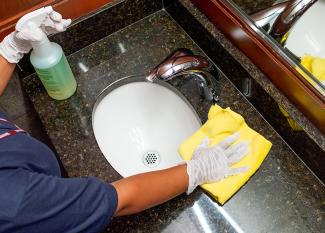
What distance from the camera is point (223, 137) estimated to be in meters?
0.91

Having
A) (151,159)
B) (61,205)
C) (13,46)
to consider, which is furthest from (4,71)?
(151,159)

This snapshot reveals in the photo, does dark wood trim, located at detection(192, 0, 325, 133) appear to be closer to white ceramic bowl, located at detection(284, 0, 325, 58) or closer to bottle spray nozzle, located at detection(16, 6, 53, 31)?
white ceramic bowl, located at detection(284, 0, 325, 58)

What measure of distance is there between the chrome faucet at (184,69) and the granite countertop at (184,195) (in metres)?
0.05

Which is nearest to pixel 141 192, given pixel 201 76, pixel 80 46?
pixel 201 76

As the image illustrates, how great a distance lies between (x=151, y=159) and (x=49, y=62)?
0.45 meters

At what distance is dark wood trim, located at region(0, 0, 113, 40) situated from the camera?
37.1 inches

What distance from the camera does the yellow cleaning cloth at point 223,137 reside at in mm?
838

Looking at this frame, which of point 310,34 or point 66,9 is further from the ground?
point 66,9

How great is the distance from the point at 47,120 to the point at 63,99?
8 cm

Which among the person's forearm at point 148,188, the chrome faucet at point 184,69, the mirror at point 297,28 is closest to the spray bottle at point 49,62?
the chrome faucet at point 184,69

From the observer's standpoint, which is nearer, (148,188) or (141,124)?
(148,188)

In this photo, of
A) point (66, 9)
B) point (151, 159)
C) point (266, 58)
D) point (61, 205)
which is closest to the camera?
point (61, 205)

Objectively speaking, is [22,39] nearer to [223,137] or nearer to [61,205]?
[61,205]

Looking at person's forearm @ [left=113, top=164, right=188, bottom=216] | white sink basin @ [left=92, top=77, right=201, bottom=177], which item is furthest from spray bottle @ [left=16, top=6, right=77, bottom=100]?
person's forearm @ [left=113, top=164, right=188, bottom=216]
